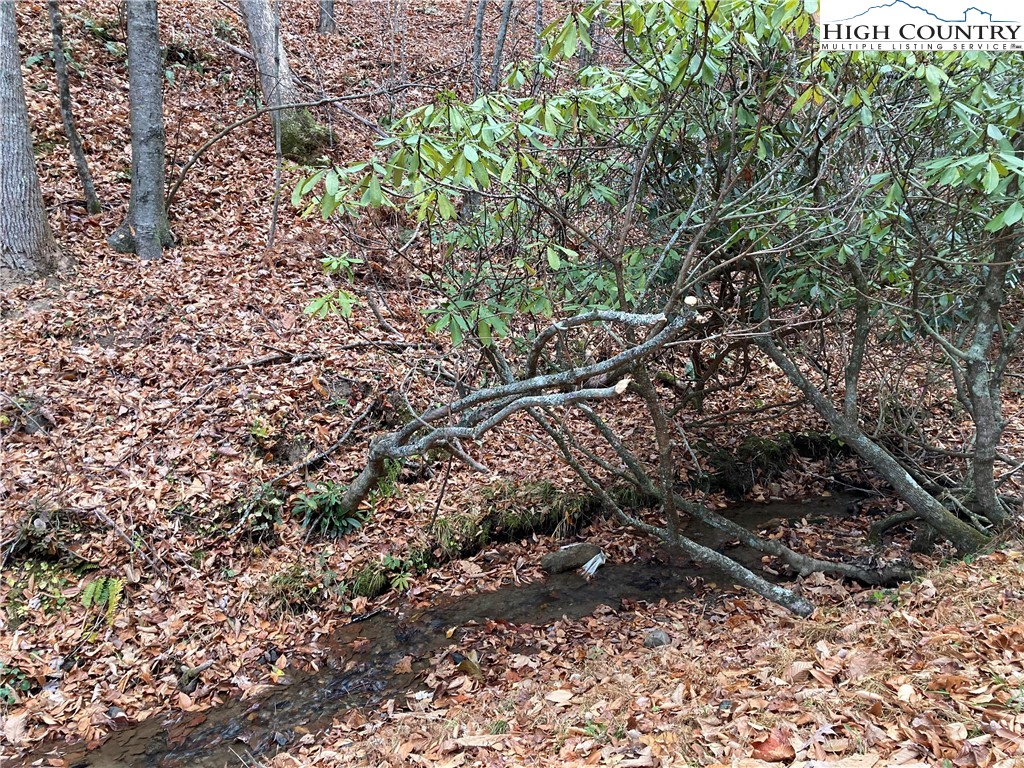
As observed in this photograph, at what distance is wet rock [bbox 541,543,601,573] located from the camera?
5.61m

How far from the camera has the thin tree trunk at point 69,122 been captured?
7.37 m

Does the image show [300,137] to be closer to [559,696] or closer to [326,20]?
[326,20]

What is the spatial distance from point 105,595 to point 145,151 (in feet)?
16.8

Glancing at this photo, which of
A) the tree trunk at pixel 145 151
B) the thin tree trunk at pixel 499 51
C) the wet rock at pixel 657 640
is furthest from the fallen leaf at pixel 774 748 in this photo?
the thin tree trunk at pixel 499 51

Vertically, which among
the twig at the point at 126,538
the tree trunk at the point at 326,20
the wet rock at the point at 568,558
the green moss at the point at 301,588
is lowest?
the wet rock at the point at 568,558

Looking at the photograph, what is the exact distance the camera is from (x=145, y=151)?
7.39 meters

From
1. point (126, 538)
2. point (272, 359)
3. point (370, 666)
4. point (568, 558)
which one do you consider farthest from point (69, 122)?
point (568, 558)

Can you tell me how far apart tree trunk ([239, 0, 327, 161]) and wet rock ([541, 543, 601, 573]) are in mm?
6911

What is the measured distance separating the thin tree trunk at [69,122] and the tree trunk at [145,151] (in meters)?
0.63

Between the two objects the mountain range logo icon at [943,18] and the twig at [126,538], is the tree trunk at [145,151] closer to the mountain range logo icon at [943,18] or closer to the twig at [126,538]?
the twig at [126,538]

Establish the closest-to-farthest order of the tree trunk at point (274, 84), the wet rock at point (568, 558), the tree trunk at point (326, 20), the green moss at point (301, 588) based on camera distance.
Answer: the green moss at point (301, 588) < the wet rock at point (568, 558) < the tree trunk at point (274, 84) < the tree trunk at point (326, 20)

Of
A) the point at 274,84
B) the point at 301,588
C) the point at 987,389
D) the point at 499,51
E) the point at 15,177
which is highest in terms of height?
the point at 499,51

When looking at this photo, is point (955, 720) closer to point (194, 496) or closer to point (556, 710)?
point (556, 710)

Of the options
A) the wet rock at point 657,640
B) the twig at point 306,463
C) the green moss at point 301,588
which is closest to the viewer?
the wet rock at point 657,640
